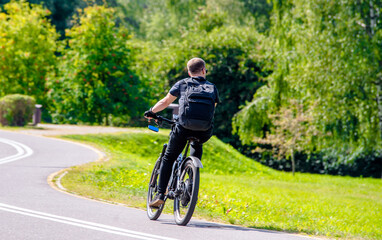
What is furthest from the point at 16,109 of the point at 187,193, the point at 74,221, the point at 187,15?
the point at 187,15

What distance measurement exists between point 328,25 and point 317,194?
537 centimetres

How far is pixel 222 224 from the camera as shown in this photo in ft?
21.3

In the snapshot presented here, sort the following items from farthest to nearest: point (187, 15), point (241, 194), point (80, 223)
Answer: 1. point (187, 15)
2. point (241, 194)
3. point (80, 223)

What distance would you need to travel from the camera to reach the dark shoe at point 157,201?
6.25 meters

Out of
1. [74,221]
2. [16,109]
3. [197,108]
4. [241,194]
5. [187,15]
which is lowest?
[241,194]

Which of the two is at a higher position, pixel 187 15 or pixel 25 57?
pixel 187 15

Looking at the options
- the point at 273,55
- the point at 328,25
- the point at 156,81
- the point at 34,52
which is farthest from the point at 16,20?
the point at 328,25

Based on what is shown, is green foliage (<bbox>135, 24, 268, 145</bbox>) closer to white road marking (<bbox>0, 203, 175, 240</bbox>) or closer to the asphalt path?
the asphalt path

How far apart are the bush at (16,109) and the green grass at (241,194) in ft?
12.9

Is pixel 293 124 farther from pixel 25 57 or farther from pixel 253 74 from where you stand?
pixel 25 57

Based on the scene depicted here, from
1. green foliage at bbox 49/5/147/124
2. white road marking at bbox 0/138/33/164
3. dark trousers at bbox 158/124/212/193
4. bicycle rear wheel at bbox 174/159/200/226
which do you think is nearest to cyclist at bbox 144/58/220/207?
dark trousers at bbox 158/124/212/193

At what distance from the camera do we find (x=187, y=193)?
5.95 metres

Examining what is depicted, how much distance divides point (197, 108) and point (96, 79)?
2101 cm

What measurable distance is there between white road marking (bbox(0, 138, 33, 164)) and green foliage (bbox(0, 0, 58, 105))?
12725mm
